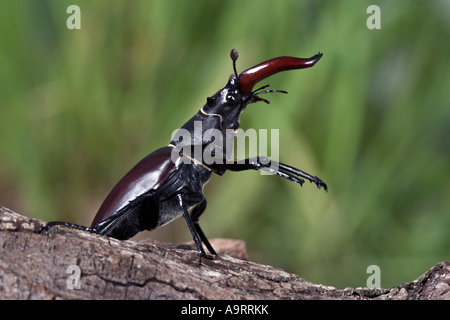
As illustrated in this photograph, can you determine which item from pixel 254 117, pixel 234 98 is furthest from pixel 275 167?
pixel 254 117

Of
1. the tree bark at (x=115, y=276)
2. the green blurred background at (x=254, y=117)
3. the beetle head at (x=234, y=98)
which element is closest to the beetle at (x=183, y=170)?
the beetle head at (x=234, y=98)

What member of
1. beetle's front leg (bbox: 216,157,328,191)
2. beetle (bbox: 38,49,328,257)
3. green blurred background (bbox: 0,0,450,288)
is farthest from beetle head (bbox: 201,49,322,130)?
green blurred background (bbox: 0,0,450,288)

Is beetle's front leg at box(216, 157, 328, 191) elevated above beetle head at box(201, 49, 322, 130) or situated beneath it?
situated beneath

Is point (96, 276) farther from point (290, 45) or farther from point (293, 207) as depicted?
point (290, 45)

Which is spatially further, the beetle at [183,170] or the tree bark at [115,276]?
the beetle at [183,170]

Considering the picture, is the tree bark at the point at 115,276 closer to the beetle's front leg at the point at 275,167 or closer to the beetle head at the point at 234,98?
the beetle's front leg at the point at 275,167

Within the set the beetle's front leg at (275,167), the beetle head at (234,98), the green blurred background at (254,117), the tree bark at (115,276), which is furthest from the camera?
the green blurred background at (254,117)

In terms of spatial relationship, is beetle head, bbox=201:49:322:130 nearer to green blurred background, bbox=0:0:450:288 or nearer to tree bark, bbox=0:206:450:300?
tree bark, bbox=0:206:450:300
